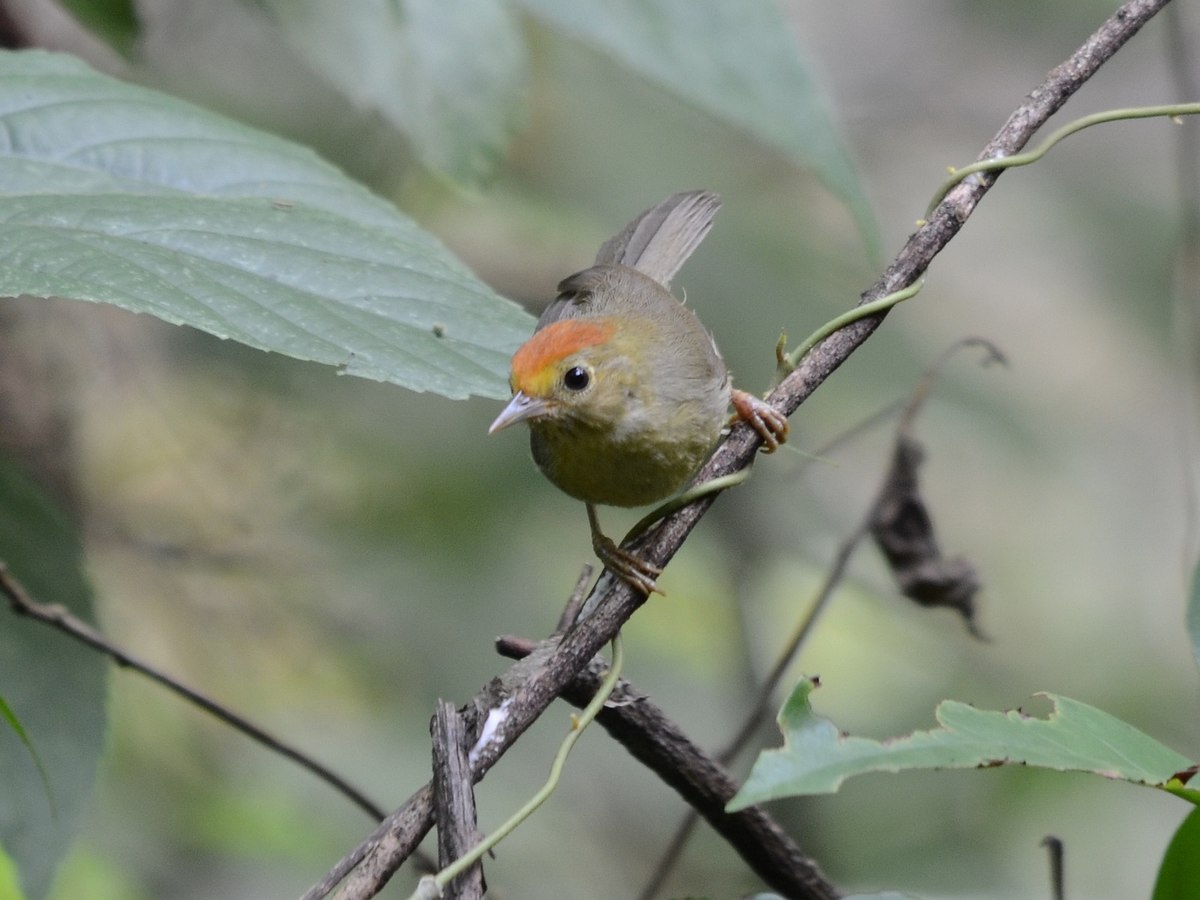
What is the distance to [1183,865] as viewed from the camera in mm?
1440

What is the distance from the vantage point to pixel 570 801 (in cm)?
553

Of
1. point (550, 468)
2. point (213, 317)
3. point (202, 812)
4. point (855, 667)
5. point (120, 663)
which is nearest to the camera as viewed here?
point (213, 317)

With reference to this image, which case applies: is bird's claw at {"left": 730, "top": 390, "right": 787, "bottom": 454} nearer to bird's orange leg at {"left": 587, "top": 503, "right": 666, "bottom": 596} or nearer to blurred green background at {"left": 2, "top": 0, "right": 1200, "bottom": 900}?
bird's orange leg at {"left": 587, "top": 503, "right": 666, "bottom": 596}

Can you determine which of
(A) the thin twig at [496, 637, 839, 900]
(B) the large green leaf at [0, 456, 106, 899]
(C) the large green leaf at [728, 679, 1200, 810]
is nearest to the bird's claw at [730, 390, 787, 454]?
(A) the thin twig at [496, 637, 839, 900]

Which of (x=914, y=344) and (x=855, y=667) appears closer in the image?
(x=914, y=344)

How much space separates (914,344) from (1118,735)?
11.8ft

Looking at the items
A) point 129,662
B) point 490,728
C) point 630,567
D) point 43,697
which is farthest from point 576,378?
point 490,728

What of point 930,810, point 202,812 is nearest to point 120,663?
point 202,812

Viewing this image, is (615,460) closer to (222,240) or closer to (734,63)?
(734,63)

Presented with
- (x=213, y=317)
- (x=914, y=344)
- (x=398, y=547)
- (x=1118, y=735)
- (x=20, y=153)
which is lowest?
(x=1118, y=735)

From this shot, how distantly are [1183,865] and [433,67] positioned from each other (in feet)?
7.29

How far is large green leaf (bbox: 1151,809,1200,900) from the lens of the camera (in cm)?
143

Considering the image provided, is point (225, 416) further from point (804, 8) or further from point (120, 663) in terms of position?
point (804, 8)

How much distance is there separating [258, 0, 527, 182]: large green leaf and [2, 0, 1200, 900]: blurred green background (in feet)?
4.78
